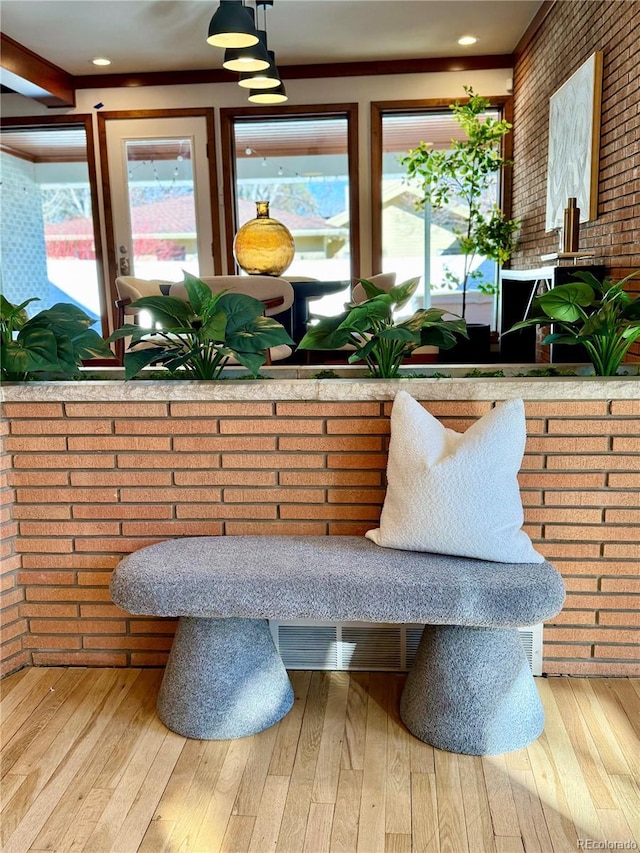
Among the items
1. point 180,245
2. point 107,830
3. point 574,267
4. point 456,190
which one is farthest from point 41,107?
point 107,830

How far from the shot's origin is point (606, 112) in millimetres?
3547

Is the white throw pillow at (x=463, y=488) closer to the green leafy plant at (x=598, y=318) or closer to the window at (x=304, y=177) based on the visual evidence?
the green leafy plant at (x=598, y=318)

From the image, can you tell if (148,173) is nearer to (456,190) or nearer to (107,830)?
(456,190)

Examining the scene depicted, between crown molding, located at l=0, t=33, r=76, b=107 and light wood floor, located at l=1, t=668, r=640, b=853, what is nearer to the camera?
light wood floor, located at l=1, t=668, r=640, b=853

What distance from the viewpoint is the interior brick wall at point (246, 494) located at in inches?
74.2

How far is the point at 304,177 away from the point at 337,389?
521cm

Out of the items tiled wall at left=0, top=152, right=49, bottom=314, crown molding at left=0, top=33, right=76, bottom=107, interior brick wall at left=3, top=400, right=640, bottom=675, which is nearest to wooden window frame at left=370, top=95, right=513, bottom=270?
crown molding at left=0, top=33, right=76, bottom=107

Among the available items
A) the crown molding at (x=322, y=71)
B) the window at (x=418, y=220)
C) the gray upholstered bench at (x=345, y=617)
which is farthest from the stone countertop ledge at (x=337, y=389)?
the crown molding at (x=322, y=71)

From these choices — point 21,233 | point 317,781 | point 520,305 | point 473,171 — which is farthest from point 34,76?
point 317,781

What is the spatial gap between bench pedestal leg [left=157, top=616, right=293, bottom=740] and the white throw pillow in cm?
45

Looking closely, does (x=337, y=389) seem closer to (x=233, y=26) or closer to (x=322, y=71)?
(x=233, y=26)

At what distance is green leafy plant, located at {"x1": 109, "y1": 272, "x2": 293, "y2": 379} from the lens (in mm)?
1948

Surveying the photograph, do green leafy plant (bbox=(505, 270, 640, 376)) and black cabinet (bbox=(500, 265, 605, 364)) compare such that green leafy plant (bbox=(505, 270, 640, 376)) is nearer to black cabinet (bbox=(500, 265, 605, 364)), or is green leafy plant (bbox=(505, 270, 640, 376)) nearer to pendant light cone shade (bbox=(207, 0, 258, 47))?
black cabinet (bbox=(500, 265, 605, 364))

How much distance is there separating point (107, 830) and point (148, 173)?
605 cm
